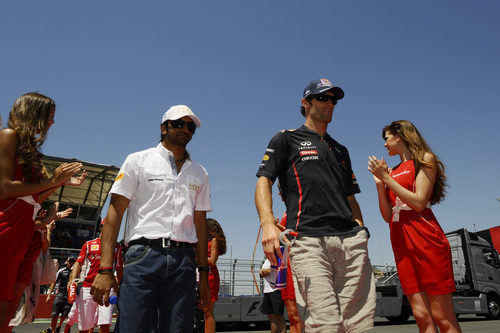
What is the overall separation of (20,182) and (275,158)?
2.06 meters

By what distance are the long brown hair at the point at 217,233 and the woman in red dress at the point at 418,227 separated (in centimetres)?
394

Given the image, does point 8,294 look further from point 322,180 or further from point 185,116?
point 322,180

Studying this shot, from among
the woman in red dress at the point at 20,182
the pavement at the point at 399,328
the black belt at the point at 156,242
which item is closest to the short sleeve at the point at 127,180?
the black belt at the point at 156,242

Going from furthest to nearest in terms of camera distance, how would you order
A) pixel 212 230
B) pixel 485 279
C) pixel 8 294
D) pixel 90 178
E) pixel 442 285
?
pixel 90 178 → pixel 485 279 → pixel 212 230 → pixel 442 285 → pixel 8 294

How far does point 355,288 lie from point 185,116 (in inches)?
74.0

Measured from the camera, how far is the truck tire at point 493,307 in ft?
49.3

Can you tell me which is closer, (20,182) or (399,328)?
(20,182)

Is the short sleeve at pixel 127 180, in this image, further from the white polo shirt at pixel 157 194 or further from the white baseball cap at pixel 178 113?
the white baseball cap at pixel 178 113

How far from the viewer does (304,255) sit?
2.63 m

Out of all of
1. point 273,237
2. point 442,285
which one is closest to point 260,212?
point 273,237

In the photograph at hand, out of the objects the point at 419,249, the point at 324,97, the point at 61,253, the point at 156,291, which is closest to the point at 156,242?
the point at 156,291

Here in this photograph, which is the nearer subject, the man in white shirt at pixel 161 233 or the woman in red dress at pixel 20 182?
the man in white shirt at pixel 161 233

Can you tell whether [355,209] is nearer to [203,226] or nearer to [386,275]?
[203,226]

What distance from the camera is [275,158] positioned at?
2.96 meters
